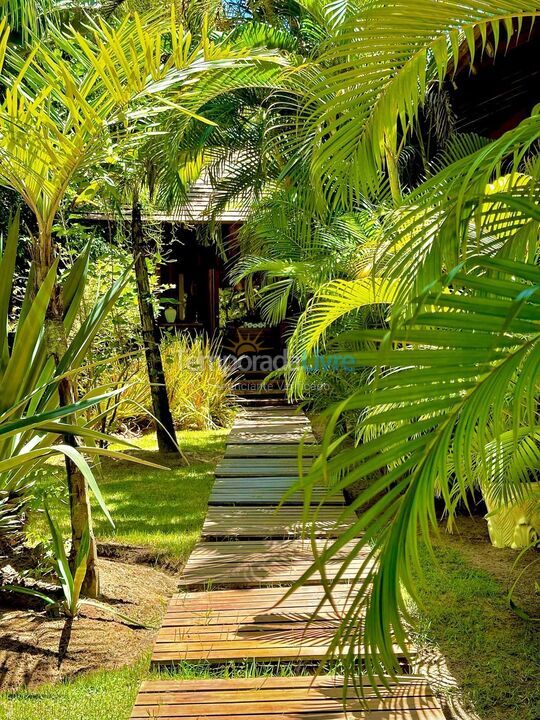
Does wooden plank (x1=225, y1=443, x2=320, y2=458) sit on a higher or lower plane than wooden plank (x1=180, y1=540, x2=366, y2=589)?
lower

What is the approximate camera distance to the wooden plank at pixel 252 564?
3.81m

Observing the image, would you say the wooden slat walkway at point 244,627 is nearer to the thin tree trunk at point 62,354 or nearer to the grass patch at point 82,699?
the grass patch at point 82,699

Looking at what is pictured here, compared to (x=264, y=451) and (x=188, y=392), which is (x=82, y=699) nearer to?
(x=264, y=451)

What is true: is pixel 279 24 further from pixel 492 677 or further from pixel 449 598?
pixel 492 677

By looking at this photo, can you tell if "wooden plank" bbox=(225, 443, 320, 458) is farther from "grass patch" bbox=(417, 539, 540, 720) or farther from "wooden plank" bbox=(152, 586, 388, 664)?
"wooden plank" bbox=(152, 586, 388, 664)

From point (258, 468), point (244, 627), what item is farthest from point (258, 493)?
point (244, 627)

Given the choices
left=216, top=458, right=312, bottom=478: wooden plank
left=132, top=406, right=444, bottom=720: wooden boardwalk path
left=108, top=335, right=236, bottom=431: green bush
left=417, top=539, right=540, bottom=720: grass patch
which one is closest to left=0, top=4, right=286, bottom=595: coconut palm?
left=132, top=406, right=444, bottom=720: wooden boardwalk path

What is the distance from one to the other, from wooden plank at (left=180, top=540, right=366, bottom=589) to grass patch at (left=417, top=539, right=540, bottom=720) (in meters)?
0.48

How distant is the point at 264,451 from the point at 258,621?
4147 millimetres

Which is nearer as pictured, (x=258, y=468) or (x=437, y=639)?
(x=437, y=639)

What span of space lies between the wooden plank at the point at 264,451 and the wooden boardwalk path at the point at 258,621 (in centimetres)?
114

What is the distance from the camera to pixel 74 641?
126 inches

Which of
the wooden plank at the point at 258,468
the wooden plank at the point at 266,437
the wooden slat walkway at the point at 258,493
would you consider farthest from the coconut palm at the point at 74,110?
the wooden plank at the point at 266,437

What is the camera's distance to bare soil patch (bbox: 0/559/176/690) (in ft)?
9.78
